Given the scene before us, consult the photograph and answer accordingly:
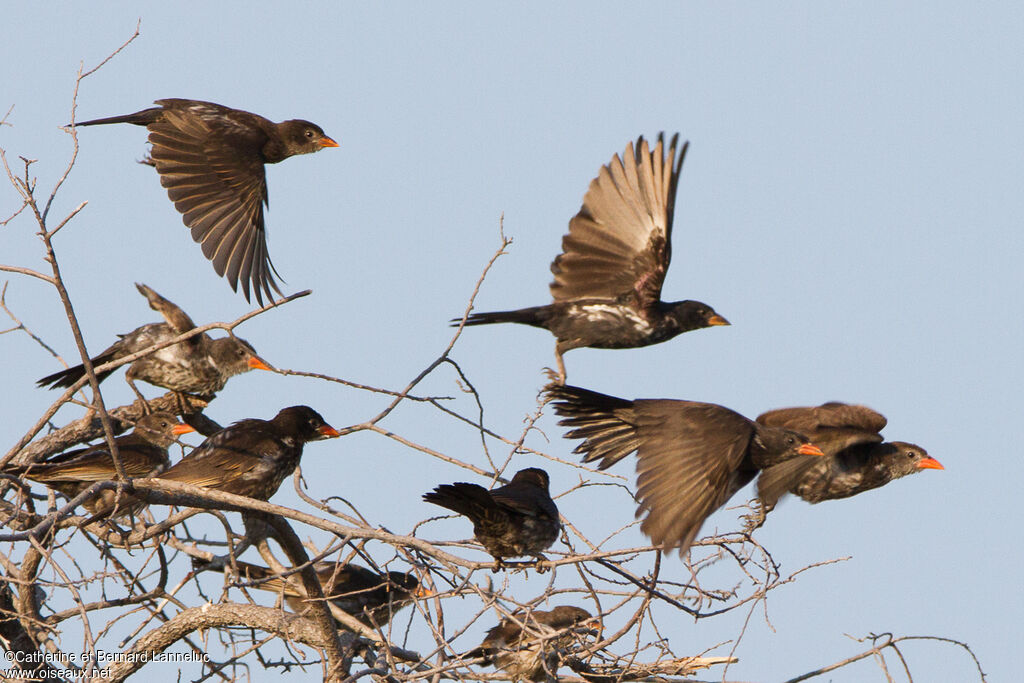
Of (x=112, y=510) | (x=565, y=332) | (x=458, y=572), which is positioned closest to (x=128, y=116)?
(x=565, y=332)

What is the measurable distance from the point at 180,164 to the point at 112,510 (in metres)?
3.10

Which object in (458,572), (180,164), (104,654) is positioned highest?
(180,164)

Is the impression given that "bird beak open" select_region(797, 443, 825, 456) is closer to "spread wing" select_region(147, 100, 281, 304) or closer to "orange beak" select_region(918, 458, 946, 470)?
"orange beak" select_region(918, 458, 946, 470)

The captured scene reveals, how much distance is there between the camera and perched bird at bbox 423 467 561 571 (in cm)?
517

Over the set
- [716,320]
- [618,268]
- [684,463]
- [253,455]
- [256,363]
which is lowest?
[684,463]

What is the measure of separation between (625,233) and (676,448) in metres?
2.80

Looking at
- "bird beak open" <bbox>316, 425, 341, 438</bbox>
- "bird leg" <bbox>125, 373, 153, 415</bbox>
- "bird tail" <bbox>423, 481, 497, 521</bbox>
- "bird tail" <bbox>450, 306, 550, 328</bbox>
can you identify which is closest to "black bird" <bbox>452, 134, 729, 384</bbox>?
"bird tail" <bbox>450, 306, 550, 328</bbox>

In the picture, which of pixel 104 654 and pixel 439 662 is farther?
pixel 104 654

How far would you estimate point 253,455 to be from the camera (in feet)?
19.5

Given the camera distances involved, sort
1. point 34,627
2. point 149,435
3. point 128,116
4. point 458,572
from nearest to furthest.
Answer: point 458,572 < point 34,627 < point 149,435 < point 128,116

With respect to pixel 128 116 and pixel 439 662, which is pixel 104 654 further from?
pixel 128 116

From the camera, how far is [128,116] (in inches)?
308

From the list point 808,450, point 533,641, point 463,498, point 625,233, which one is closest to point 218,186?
point 625,233

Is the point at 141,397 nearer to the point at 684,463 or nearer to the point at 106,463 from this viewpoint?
the point at 106,463
